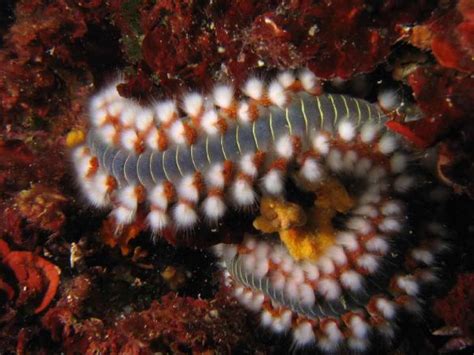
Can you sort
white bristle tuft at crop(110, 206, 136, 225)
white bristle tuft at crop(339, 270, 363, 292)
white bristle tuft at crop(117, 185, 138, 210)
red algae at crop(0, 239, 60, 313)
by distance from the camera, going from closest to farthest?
white bristle tuft at crop(339, 270, 363, 292) → white bristle tuft at crop(117, 185, 138, 210) → white bristle tuft at crop(110, 206, 136, 225) → red algae at crop(0, 239, 60, 313)

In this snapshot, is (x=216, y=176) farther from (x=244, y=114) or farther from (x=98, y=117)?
(x=98, y=117)

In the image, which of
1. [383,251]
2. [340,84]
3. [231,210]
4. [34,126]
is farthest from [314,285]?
[34,126]

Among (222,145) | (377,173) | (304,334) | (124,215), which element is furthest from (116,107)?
(304,334)

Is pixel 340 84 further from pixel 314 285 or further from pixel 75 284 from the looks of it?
pixel 75 284

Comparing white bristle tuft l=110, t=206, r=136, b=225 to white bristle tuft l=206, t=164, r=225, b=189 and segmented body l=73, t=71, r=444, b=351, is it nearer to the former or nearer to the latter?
segmented body l=73, t=71, r=444, b=351

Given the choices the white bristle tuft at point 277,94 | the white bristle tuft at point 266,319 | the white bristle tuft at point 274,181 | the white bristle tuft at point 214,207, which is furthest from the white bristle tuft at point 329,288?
the white bristle tuft at point 277,94

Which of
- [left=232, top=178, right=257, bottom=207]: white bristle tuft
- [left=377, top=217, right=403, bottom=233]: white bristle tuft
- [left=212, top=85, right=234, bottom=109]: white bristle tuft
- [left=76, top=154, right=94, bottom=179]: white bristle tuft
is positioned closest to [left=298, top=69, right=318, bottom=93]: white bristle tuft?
[left=212, top=85, right=234, bottom=109]: white bristle tuft

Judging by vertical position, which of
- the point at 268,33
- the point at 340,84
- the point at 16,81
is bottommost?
the point at 16,81

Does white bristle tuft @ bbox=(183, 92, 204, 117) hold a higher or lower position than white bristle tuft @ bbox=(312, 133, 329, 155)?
lower
